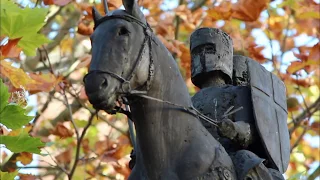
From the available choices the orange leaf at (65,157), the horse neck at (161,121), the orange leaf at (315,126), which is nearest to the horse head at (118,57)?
the horse neck at (161,121)

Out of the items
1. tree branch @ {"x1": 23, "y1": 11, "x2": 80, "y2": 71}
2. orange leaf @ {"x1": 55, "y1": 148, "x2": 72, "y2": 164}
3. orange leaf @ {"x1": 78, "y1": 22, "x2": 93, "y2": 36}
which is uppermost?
tree branch @ {"x1": 23, "y1": 11, "x2": 80, "y2": 71}

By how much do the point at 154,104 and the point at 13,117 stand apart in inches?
26.7

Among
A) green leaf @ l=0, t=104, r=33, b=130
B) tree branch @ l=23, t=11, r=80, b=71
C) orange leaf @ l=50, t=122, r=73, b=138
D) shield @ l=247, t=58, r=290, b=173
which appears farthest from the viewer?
tree branch @ l=23, t=11, r=80, b=71

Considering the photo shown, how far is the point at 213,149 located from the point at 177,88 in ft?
1.16

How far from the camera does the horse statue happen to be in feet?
12.0

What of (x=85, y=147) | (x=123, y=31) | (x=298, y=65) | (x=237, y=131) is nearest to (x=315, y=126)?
(x=298, y=65)

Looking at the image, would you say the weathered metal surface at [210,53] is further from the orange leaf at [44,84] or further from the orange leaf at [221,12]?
the orange leaf at [44,84]

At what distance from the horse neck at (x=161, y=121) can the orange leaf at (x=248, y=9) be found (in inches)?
112

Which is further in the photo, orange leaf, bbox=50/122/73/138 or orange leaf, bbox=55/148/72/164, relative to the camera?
orange leaf, bbox=55/148/72/164

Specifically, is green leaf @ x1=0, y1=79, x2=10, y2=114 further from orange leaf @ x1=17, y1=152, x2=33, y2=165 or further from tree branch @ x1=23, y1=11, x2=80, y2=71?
tree branch @ x1=23, y1=11, x2=80, y2=71

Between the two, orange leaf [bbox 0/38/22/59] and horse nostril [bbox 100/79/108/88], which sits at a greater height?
orange leaf [bbox 0/38/22/59]

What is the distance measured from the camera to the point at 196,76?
4.72 metres

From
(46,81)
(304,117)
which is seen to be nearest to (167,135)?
(46,81)

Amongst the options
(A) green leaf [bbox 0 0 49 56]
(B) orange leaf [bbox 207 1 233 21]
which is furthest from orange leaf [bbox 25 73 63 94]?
(A) green leaf [bbox 0 0 49 56]
